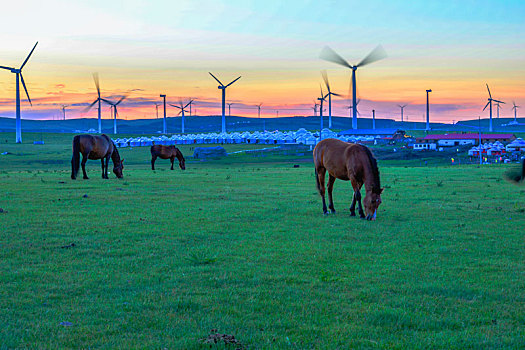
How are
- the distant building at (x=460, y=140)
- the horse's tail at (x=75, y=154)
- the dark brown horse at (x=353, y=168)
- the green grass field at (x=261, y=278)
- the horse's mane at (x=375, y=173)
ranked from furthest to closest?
the distant building at (x=460, y=140) < the horse's tail at (x=75, y=154) < the dark brown horse at (x=353, y=168) < the horse's mane at (x=375, y=173) < the green grass field at (x=261, y=278)

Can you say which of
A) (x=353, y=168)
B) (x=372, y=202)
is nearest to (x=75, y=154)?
(x=353, y=168)

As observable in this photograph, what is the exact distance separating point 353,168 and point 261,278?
8.88 m

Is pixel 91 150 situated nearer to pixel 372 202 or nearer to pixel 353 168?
pixel 353 168

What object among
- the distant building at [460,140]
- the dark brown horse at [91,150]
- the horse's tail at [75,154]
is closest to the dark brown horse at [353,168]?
the horse's tail at [75,154]

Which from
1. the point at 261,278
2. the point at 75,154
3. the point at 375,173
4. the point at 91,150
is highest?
the point at 91,150

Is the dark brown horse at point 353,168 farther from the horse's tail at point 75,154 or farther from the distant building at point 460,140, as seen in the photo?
the distant building at point 460,140

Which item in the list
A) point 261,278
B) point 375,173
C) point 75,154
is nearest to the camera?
point 261,278

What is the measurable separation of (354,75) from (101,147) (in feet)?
393

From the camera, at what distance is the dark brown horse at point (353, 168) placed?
16.7 meters

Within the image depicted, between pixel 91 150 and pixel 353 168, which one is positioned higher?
pixel 91 150

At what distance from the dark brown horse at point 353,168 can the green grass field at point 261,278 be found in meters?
0.73

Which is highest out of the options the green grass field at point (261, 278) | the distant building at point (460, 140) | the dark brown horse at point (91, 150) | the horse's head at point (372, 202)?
the distant building at point (460, 140)

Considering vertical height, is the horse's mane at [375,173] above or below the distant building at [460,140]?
below

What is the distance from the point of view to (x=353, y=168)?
57.8ft
